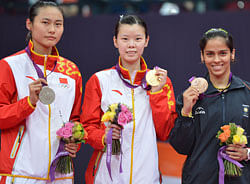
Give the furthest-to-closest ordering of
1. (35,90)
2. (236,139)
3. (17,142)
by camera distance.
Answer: (17,142), (35,90), (236,139)

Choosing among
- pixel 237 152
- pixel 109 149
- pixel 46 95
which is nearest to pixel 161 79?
pixel 109 149

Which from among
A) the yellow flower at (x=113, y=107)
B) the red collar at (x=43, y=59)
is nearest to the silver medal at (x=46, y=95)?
the red collar at (x=43, y=59)

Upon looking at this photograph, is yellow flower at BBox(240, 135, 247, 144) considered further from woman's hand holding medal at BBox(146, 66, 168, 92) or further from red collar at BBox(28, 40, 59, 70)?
red collar at BBox(28, 40, 59, 70)

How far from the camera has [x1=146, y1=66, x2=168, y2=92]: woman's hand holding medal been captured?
269 cm

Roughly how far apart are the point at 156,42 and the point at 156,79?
221cm

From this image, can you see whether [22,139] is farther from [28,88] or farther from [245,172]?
[245,172]

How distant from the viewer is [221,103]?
2.62 meters

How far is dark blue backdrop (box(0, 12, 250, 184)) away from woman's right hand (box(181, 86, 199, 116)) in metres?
2.12

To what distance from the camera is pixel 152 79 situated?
107 inches

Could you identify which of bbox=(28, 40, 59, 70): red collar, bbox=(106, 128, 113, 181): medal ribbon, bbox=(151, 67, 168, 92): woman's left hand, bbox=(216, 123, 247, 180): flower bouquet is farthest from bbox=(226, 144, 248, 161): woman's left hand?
bbox=(28, 40, 59, 70): red collar

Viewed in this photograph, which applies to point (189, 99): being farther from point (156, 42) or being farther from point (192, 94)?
A: point (156, 42)

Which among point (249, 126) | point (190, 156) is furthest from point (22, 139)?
point (249, 126)

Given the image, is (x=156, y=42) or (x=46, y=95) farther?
(x=156, y=42)

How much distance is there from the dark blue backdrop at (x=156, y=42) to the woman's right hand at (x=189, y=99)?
2123mm
